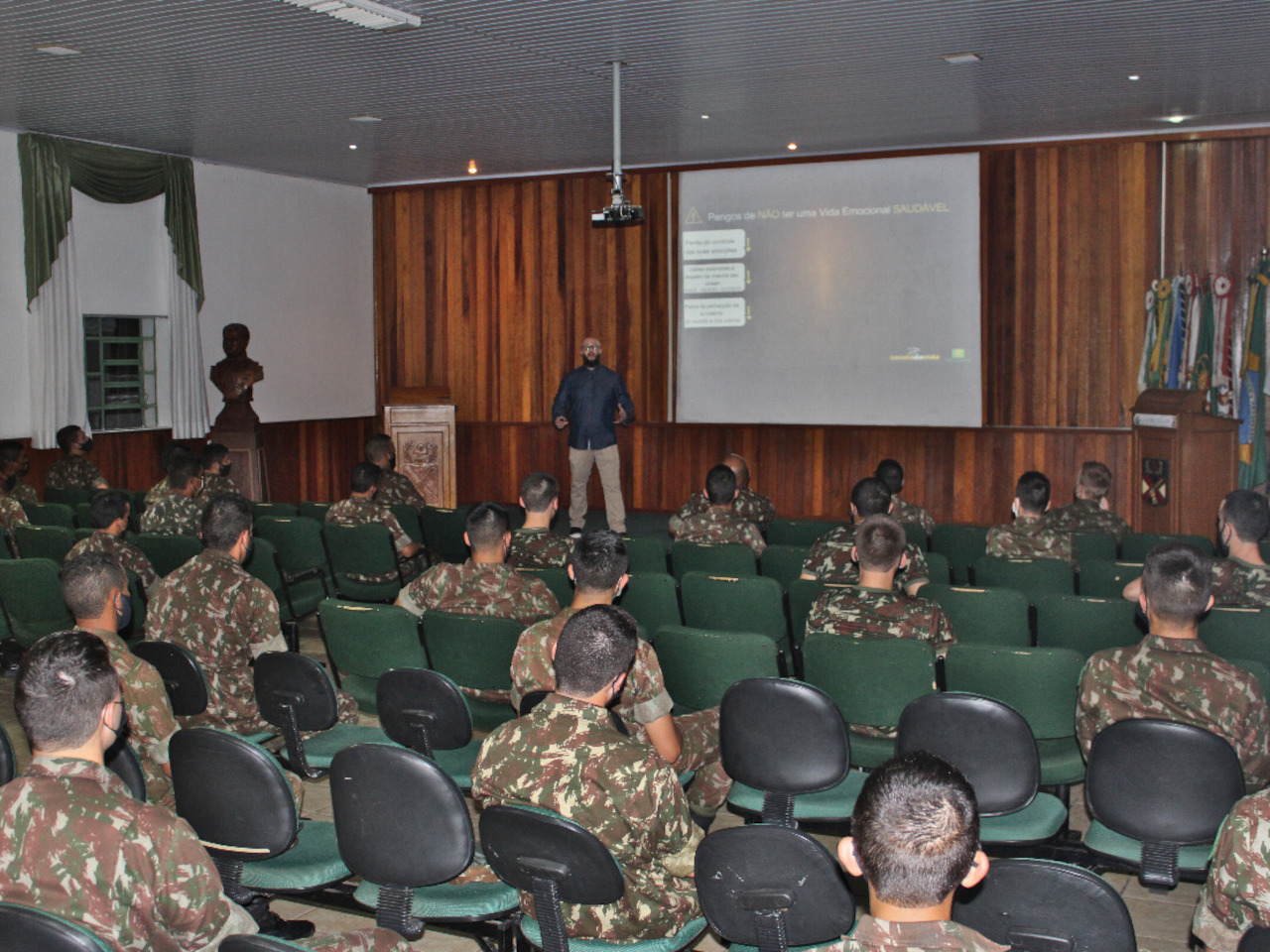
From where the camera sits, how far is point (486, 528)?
4.71m

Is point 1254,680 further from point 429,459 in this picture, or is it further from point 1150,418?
point 429,459

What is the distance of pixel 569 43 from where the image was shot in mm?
7074

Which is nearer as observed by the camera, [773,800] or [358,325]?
[773,800]

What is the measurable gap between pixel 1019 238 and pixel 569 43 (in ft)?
17.1

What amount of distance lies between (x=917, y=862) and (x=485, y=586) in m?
3.05

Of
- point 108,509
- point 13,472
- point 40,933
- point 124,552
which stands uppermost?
point 13,472

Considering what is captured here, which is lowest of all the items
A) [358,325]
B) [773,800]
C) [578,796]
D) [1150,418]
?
[773,800]

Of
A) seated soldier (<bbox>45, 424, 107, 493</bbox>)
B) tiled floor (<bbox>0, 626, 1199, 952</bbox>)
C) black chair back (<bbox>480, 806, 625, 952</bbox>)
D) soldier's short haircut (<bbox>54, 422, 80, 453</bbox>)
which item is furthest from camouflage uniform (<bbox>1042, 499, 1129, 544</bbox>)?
soldier's short haircut (<bbox>54, 422, 80, 453</bbox>)

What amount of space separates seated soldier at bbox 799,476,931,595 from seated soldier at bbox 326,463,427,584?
8.51ft

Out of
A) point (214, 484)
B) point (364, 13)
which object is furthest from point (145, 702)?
point (214, 484)

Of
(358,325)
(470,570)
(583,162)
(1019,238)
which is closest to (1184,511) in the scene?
(1019,238)

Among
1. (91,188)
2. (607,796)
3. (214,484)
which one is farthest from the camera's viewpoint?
(91,188)

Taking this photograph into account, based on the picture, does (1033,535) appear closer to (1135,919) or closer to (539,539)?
(539,539)

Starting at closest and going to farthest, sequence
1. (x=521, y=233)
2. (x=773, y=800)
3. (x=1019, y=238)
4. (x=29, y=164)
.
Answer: (x=773, y=800) → (x=29, y=164) → (x=1019, y=238) → (x=521, y=233)
